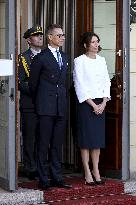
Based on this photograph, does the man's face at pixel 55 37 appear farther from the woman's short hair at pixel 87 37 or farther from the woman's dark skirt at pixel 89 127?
the woman's dark skirt at pixel 89 127

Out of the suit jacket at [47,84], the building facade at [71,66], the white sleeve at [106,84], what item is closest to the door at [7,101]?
the building facade at [71,66]

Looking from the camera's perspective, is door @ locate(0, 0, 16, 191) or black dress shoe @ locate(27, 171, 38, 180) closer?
door @ locate(0, 0, 16, 191)

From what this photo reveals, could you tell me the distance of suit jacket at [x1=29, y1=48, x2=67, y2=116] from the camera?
21.6 ft

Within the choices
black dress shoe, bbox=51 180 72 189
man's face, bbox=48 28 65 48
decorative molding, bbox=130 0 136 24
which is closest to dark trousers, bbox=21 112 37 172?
black dress shoe, bbox=51 180 72 189

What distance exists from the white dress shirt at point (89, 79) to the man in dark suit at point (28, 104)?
1.86 feet

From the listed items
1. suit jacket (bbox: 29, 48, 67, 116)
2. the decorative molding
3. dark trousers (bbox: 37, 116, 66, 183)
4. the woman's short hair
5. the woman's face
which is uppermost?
the decorative molding

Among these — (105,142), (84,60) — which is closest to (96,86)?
(84,60)

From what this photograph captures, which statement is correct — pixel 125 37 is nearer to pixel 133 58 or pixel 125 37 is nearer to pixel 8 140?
pixel 133 58

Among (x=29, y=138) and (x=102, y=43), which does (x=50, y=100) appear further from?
(x=102, y=43)

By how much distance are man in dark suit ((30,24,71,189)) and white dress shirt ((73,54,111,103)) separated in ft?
0.78

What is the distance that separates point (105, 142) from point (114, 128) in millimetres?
225

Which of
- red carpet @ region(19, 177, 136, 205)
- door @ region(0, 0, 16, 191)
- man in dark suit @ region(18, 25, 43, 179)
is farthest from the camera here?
man in dark suit @ region(18, 25, 43, 179)

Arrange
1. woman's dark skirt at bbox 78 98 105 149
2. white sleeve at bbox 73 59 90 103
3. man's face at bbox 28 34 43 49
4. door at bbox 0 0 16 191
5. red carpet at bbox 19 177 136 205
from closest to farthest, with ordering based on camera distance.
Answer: door at bbox 0 0 16 191 → red carpet at bbox 19 177 136 205 → white sleeve at bbox 73 59 90 103 → woman's dark skirt at bbox 78 98 105 149 → man's face at bbox 28 34 43 49

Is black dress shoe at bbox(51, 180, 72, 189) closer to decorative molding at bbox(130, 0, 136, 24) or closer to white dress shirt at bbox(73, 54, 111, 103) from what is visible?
white dress shirt at bbox(73, 54, 111, 103)
